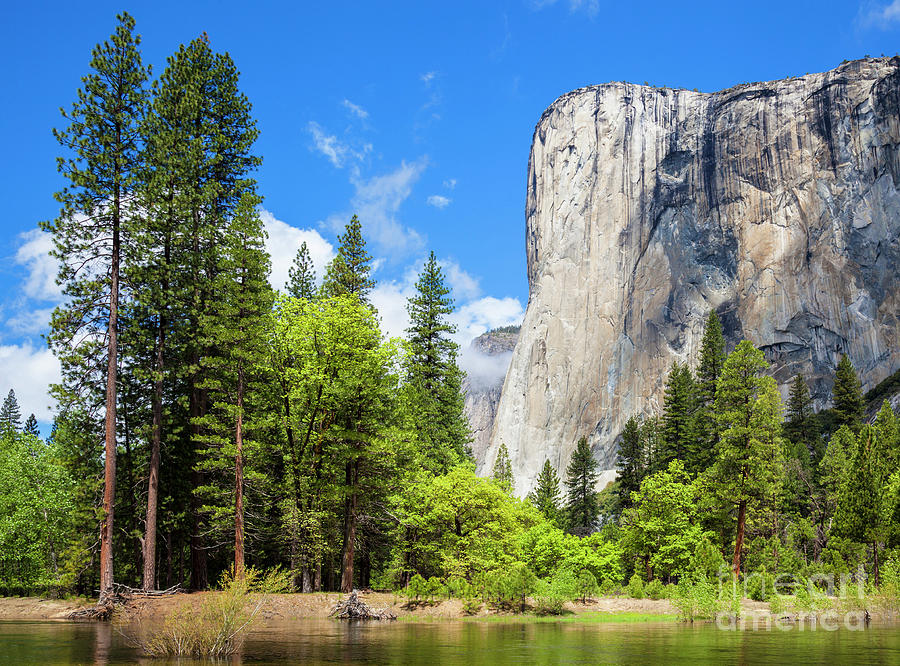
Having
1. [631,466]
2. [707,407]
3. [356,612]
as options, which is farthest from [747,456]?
[631,466]

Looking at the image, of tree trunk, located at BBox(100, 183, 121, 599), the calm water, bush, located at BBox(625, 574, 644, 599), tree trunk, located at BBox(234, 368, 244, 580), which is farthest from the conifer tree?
bush, located at BBox(625, 574, 644, 599)

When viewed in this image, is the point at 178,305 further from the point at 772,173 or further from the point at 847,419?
the point at 772,173

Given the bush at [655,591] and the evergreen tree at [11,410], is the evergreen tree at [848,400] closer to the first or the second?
the bush at [655,591]

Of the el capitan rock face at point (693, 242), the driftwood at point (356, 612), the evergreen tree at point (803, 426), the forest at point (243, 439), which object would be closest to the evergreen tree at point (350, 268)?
the forest at point (243, 439)

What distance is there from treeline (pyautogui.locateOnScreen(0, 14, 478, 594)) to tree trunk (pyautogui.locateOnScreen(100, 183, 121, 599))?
8cm

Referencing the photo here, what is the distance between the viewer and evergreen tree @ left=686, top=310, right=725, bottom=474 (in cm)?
5804

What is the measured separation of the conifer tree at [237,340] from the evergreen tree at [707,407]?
35.3 m

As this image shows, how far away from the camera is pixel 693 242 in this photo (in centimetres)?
12562

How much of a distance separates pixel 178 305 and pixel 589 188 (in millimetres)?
123423

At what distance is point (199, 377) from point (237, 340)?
3854 millimetres

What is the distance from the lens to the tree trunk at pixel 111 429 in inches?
963

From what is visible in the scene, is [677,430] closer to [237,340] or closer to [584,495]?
[584,495]

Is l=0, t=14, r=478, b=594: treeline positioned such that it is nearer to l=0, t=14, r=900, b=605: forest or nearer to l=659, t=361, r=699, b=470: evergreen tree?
l=0, t=14, r=900, b=605: forest

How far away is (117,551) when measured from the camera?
32719 mm
